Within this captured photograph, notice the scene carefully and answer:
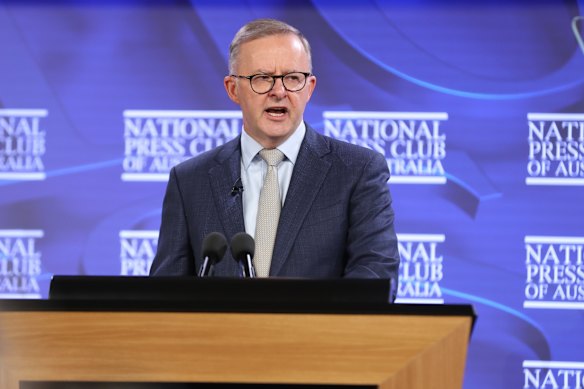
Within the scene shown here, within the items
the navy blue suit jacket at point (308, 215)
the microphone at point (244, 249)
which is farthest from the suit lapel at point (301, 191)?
the microphone at point (244, 249)

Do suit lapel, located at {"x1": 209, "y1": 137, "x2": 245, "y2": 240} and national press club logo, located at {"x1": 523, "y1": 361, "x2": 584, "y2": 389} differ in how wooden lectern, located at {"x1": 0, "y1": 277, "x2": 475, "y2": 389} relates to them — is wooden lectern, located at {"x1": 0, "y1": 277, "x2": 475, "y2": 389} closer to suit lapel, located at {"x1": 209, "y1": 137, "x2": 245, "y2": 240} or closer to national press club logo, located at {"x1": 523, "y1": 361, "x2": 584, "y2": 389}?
suit lapel, located at {"x1": 209, "y1": 137, "x2": 245, "y2": 240}

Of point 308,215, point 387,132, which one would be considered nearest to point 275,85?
point 308,215

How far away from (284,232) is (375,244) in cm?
26

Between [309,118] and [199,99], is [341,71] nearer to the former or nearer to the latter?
[309,118]

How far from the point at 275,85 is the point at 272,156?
9.0 inches

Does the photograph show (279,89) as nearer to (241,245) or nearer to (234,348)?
(241,245)

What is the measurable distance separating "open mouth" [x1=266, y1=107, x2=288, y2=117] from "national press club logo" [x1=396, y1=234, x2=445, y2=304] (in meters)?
1.62

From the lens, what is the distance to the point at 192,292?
6.24 ft

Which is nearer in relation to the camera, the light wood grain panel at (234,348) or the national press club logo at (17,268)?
the light wood grain panel at (234,348)

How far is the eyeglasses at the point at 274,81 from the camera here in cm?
270

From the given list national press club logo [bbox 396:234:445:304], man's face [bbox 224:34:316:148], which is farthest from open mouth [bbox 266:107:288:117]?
national press club logo [bbox 396:234:445:304]

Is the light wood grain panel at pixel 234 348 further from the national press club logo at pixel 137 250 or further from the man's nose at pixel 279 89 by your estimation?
the national press club logo at pixel 137 250

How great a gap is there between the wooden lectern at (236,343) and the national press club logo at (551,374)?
2.56m

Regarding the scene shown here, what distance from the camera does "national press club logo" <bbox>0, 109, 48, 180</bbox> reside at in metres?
4.32
